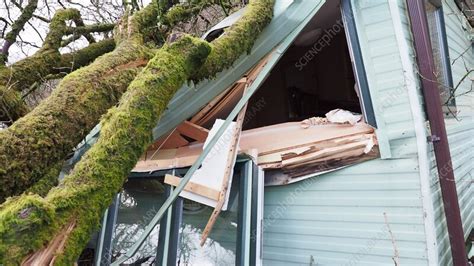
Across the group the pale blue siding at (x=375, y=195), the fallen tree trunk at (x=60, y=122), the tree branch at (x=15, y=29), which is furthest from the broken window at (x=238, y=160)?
the tree branch at (x=15, y=29)

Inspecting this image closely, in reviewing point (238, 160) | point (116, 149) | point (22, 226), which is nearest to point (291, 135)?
point (238, 160)

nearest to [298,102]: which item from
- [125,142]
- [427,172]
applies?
[427,172]

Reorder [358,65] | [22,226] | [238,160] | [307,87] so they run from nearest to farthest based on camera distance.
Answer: [22,226]
[358,65]
[238,160]
[307,87]

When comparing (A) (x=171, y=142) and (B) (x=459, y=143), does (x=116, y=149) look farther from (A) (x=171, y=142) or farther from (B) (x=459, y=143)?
(B) (x=459, y=143)

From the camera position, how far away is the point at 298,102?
737 centimetres

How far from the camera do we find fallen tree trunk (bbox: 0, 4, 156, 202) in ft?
5.73

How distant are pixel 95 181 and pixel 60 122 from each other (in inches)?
22.1

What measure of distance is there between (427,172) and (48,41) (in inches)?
165

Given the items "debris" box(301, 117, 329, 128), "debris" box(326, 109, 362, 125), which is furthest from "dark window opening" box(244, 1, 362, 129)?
"debris" box(326, 109, 362, 125)

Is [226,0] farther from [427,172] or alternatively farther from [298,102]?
[427,172]

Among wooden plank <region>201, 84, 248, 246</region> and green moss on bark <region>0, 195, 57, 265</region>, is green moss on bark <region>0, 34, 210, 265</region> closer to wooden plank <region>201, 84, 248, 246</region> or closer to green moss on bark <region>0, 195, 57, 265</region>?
green moss on bark <region>0, 195, 57, 265</region>

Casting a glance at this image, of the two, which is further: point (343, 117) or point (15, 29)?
point (15, 29)

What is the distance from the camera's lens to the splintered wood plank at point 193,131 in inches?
149

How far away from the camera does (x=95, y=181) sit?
165 centimetres
